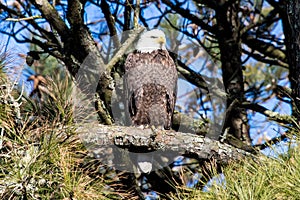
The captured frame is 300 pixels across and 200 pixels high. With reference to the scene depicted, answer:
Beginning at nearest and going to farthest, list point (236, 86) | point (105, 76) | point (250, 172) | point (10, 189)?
point (10, 189), point (250, 172), point (105, 76), point (236, 86)

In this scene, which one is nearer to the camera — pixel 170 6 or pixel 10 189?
pixel 10 189

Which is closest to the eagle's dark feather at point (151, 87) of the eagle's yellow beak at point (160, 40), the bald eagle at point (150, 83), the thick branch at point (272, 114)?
the bald eagle at point (150, 83)

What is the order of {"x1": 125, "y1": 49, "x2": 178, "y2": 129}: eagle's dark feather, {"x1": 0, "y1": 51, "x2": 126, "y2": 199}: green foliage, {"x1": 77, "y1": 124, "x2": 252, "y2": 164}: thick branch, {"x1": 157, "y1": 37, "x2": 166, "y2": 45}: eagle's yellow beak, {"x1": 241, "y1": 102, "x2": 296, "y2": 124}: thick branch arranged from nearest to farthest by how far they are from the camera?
1. {"x1": 0, "y1": 51, "x2": 126, "y2": 199}: green foliage
2. {"x1": 77, "y1": 124, "x2": 252, "y2": 164}: thick branch
3. {"x1": 241, "y1": 102, "x2": 296, "y2": 124}: thick branch
4. {"x1": 125, "y1": 49, "x2": 178, "y2": 129}: eagle's dark feather
5. {"x1": 157, "y1": 37, "x2": 166, "y2": 45}: eagle's yellow beak

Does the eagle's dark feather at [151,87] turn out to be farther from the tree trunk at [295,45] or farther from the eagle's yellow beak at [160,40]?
the tree trunk at [295,45]

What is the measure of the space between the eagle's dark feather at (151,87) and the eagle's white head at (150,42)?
5 centimetres

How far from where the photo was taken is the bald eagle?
189 inches

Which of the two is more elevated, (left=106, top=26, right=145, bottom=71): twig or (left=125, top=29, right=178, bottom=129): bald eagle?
(left=106, top=26, right=145, bottom=71): twig

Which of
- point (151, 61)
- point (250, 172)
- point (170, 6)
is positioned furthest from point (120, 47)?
point (250, 172)

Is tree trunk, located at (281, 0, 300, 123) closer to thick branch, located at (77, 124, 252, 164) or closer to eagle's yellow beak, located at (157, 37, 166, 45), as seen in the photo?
thick branch, located at (77, 124, 252, 164)

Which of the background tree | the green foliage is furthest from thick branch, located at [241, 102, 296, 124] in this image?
the green foliage

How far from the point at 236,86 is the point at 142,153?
1198 millimetres

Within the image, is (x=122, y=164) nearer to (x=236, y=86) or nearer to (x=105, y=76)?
(x=105, y=76)

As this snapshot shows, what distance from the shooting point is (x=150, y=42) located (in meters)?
4.96

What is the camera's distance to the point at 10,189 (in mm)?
2861
